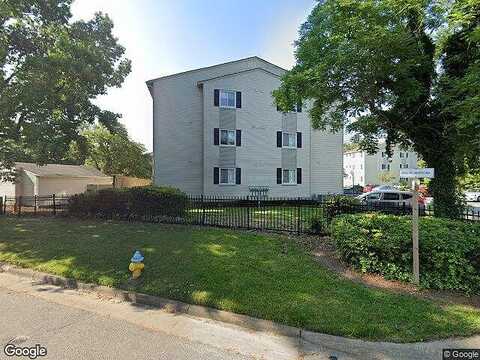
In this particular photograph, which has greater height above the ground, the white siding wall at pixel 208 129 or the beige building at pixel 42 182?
the white siding wall at pixel 208 129

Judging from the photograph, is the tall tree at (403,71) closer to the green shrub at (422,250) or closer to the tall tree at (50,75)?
the green shrub at (422,250)

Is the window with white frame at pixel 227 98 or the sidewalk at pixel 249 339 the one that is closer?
the sidewalk at pixel 249 339

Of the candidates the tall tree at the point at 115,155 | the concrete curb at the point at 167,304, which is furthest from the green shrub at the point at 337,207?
the tall tree at the point at 115,155

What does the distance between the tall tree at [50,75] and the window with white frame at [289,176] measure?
1255 centimetres

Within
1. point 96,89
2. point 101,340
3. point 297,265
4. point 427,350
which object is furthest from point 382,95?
point 96,89

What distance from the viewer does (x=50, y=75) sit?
49.4 feet

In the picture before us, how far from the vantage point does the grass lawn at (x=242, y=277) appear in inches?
177

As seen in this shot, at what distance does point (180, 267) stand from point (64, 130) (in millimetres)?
12939

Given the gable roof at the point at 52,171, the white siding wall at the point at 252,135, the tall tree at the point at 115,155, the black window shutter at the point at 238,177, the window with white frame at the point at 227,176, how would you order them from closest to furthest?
the white siding wall at the point at 252,135, the window with white frame at the point at 227,176, the black window shutter at the point at 238,177, the gable roof at the point at 52,171, the tall tree at the point at 115,155

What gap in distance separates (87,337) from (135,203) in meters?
8.96

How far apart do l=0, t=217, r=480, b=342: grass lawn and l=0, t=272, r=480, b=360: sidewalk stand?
6.9 inches

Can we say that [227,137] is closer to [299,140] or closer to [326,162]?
[299,140]

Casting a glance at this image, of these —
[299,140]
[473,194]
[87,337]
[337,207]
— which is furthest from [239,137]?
[473,194]

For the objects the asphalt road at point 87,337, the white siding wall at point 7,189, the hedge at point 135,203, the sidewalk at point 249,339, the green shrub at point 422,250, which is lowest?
the sidewalk at point 249,339
